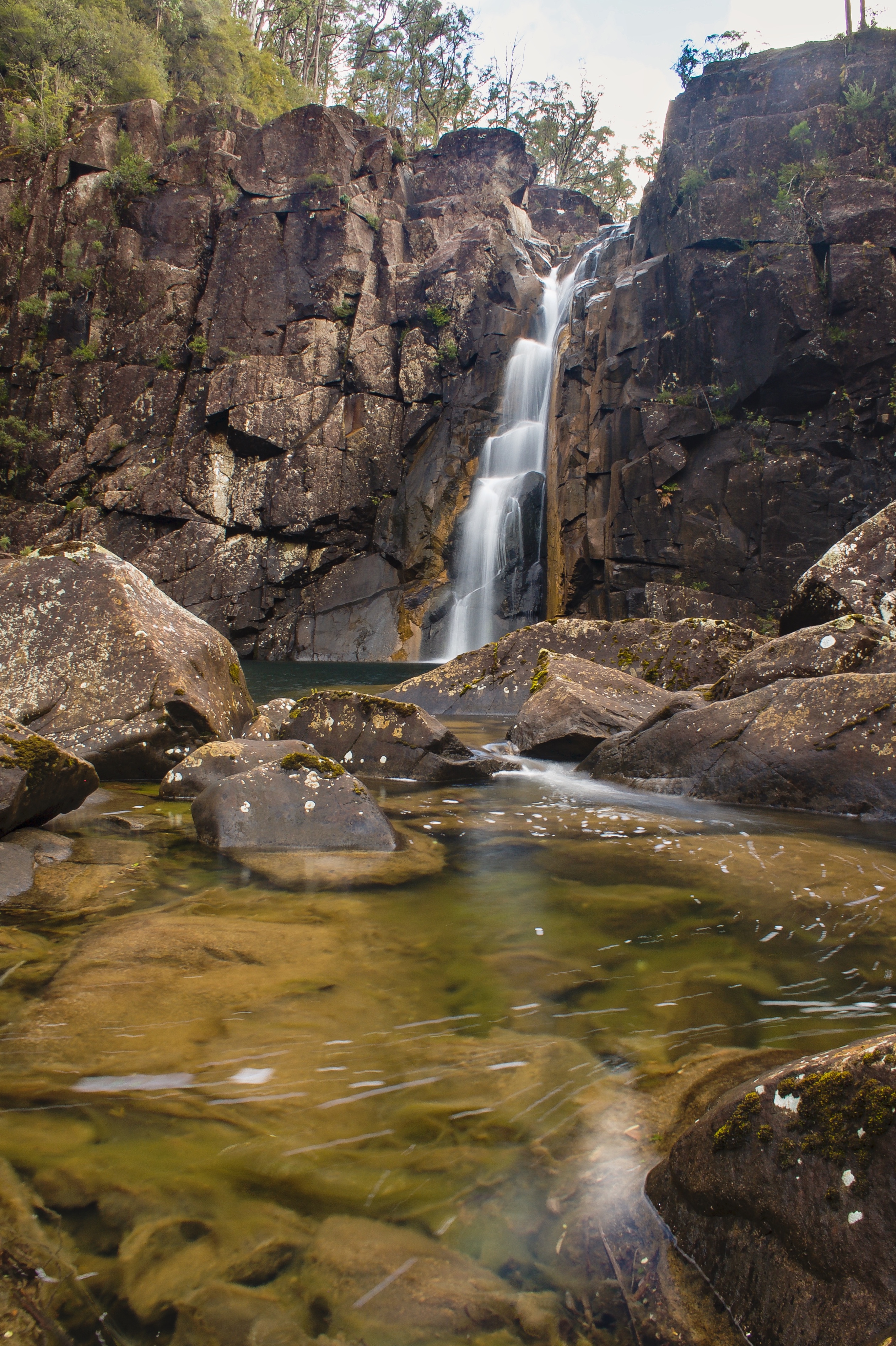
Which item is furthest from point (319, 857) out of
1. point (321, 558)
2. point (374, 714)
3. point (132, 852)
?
point (321, 558)

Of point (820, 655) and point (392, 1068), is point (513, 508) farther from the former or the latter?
point (392, 1068)

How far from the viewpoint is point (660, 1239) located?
5.05 ft

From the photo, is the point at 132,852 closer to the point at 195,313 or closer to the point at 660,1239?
the point at 660,1239

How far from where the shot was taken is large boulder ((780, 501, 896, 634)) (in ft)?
24.9

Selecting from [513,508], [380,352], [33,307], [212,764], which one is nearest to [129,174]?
[33,307]

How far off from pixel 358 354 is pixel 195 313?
648 cm

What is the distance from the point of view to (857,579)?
7812mm

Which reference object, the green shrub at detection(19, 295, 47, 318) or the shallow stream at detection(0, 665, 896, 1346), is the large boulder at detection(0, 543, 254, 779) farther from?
the green shrub at detection(19, 295, 47, 318)

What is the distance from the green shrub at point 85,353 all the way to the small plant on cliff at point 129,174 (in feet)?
19.3

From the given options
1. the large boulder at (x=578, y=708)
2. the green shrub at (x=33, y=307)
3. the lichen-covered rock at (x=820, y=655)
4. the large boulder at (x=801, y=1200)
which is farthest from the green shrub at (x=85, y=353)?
the large boulder at (x=801, y=1200)

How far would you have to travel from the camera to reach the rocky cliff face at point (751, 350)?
1769cm

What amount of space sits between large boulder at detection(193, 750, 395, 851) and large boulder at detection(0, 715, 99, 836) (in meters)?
0.71

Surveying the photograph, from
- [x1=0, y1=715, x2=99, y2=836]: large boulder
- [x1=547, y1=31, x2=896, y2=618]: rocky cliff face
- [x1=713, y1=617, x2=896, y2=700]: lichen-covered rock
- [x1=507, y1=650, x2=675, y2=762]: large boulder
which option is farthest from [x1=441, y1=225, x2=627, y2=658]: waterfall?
[x1=0, y1=715, x2=99, y2=836]: large boulder

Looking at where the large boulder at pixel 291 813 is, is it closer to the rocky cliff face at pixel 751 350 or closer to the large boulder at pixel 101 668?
the large boulder at pixel 101 668
